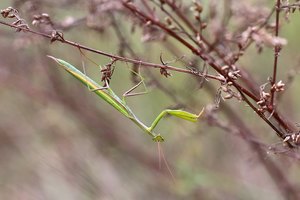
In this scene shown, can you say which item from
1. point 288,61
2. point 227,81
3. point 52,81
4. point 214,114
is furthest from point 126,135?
point 227,81

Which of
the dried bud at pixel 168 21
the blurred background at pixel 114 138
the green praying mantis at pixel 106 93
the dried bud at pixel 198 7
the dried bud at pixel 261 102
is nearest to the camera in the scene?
the dried bud at pixel 261 102

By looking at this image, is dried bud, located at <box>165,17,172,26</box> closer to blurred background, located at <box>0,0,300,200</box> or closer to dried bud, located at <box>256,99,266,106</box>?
dried bud, located at <box>256,99,266,106</box>

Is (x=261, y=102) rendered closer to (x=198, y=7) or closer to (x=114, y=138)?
(x=198, y=7)

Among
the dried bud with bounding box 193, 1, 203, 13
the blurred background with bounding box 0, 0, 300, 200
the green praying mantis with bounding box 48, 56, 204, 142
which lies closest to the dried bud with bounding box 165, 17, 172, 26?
the dried bud with bounding box 193, 1, 203, 13

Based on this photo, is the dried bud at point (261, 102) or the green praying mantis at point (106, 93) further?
the green praying mantis at point (106, 93)

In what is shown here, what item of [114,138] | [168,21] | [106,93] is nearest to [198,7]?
[168,21]

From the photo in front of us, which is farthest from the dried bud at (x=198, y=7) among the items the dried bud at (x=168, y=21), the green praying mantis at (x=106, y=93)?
the green praying mantis at (x=106, y=93)

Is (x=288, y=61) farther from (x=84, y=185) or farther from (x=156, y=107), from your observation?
(x=84, y=185)

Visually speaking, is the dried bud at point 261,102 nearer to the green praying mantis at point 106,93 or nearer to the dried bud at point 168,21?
the green praying mantis at point 106,93

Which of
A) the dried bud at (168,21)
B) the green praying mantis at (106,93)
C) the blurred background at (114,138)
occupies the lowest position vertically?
the green praying mantis at (106,93)
